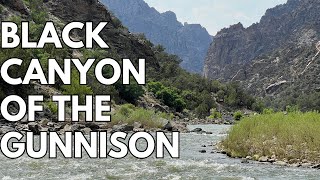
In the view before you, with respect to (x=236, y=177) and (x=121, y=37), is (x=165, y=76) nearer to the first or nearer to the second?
A: (x=121, y=37)

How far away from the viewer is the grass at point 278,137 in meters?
20.2

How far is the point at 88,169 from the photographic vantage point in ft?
57.6

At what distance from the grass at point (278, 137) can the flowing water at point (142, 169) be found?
1681 millimetres

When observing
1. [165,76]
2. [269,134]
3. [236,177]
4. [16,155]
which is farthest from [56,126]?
[165,76]

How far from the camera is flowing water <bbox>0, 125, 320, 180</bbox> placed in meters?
16.3

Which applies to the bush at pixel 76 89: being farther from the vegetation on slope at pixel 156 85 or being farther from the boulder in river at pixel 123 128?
the boulder in river at pixel 123 128

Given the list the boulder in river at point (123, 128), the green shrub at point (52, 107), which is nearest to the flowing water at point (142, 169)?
the boulder in river at point (123, 128)

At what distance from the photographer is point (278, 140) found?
21844 mm

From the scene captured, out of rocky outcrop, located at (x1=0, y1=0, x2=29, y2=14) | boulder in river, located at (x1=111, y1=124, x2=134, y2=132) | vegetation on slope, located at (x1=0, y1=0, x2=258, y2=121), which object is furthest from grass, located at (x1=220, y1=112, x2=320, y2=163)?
rocky outcrop, located at (x1=0, y1=0, x2=29, y2=14)

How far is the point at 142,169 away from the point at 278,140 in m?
7.21

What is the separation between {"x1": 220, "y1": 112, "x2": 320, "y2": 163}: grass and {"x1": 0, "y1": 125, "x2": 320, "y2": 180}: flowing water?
1681 mm

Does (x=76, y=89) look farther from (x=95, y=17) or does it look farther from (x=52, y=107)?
(x=95, y=17)

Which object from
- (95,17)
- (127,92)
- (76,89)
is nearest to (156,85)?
(127,92)

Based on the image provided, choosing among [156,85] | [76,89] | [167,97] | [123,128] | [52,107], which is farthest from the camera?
[156,85]
